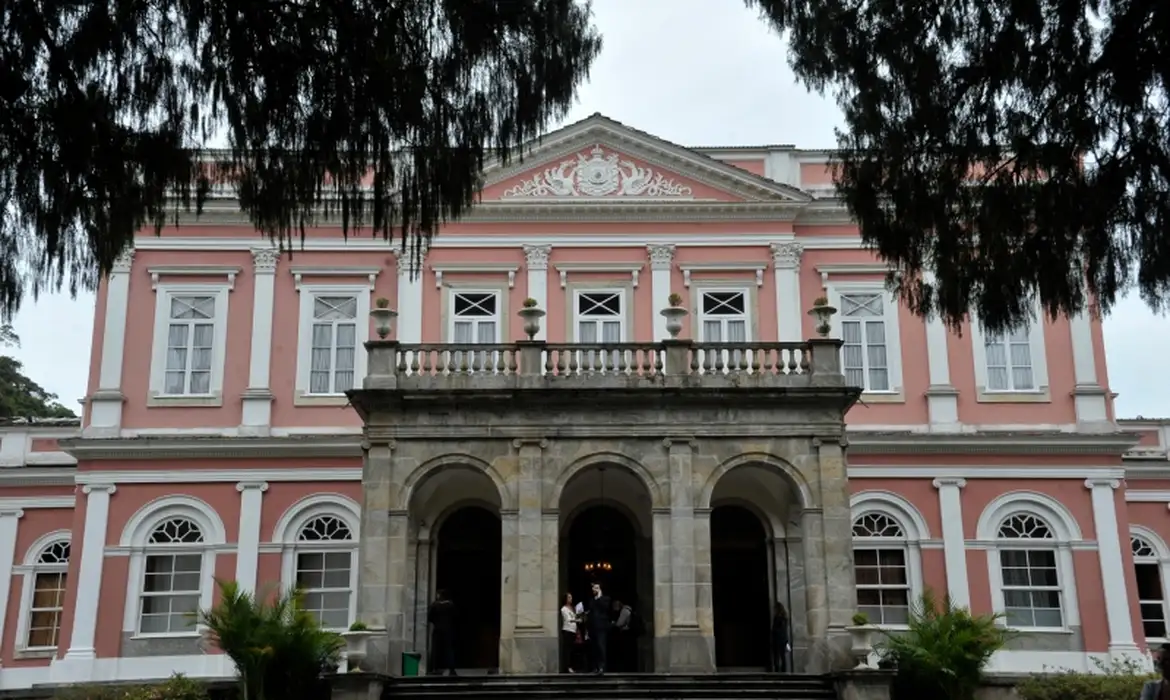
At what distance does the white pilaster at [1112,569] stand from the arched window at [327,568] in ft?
49.2

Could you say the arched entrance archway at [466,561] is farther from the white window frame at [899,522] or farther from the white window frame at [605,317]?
the white window frame at [899,522]

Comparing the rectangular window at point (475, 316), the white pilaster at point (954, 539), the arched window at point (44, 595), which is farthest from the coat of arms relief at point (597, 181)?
the arched window at point (44, 595)

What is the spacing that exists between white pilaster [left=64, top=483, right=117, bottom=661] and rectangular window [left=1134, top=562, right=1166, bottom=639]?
21.7m

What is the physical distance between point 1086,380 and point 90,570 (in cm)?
2062

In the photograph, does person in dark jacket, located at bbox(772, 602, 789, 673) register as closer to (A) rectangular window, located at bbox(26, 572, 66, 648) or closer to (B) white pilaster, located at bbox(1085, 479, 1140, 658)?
(B) white pilaster, located at bbox(1085, 479, 1140, 658)

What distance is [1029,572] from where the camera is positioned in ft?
82.7

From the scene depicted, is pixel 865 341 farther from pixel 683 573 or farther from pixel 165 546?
pixel 165 546

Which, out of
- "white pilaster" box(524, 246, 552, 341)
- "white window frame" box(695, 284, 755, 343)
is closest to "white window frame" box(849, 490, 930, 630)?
"white window frame" box(695, 284, 755, 343)

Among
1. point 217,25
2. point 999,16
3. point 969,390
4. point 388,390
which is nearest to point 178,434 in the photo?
point 388,390

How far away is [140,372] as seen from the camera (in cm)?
2602

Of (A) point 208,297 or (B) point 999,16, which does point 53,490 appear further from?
(B) point 999,16

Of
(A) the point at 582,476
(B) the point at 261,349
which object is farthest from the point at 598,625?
(B) the point at 261,349

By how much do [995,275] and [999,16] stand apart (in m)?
2.06

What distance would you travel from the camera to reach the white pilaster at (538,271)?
2644 cm
